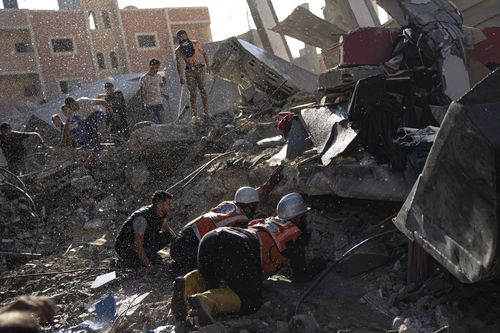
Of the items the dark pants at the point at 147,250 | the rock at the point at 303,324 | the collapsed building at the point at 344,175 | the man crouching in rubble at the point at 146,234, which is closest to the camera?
the collapsed building at the point at 344,175

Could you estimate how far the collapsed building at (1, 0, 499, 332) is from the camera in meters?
3.04

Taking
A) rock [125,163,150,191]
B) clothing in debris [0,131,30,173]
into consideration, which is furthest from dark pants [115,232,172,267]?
clothing in debris [0,131,30,173]

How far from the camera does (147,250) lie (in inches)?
242

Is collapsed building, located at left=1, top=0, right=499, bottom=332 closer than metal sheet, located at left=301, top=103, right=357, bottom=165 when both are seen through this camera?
Yes

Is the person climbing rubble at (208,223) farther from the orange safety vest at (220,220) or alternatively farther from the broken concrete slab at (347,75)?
the broken concrete slab at (347,75)

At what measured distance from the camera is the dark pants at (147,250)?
6145 mm

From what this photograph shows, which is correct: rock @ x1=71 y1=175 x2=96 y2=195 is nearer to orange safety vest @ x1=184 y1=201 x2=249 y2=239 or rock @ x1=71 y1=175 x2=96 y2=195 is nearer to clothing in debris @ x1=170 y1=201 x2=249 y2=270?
clothing in debris @ x1=170 y1=201 x2=249 y2=270

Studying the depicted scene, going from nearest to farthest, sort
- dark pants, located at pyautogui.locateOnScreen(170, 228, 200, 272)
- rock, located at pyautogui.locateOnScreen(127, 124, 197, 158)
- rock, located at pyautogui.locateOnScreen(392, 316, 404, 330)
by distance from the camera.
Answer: rock, located at pyautogui.locateOnScreen(392, 316, 404, 330), dark pants, located at pyautogui.locateOnScreen(170, 228, 200, 272), rock, located at pyautogui.locateOnScreen(127, 124, 197, 158)

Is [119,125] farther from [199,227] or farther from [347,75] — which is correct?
[199,227]

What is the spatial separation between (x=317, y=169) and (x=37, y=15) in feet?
90.4

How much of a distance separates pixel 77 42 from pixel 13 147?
22.2m

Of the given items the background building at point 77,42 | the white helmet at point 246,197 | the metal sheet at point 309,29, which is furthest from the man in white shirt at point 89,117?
the background building at point 77,42

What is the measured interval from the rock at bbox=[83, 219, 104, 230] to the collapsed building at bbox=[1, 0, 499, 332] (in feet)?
0.09

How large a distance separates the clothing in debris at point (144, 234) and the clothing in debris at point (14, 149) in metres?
4.67
